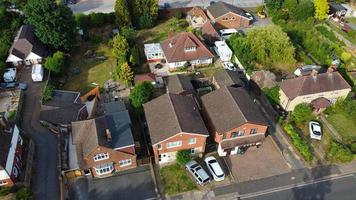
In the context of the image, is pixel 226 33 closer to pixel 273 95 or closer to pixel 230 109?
pixel 273 95

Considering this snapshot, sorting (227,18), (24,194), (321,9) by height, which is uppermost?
(321,9)

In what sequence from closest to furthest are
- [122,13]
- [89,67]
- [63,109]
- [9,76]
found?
[63,109] → [9,76] → [89,67] → [122,13]

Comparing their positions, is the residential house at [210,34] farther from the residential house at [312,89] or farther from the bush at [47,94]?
the bush at [47,94]

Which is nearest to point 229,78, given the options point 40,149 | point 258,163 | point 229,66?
point 229,66

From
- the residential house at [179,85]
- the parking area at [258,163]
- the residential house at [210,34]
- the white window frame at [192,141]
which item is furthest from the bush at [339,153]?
the residential house at [210,34]

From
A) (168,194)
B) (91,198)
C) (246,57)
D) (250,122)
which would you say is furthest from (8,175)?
(246,57)

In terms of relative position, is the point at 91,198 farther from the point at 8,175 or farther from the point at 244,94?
the point at 244,94
